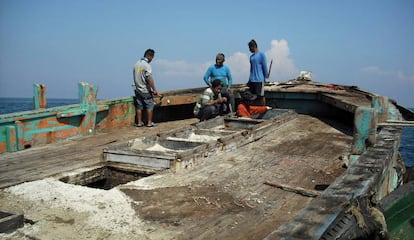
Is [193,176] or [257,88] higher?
[257,88]

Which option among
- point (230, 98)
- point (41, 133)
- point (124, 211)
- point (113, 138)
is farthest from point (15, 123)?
point (230, 98)

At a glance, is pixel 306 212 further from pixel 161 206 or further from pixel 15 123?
pixel 15 123

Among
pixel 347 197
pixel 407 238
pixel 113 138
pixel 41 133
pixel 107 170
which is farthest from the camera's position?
pixel 113 138

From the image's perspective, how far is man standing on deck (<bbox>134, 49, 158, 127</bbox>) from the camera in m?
8.41

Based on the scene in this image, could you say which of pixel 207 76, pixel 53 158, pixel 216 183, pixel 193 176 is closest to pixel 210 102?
pixel 207 76

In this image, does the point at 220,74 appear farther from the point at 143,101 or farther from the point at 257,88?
the point at 143,101

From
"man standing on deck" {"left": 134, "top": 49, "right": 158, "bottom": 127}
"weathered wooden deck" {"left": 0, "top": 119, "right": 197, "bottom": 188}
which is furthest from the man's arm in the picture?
"weathered wooden deck" {"left": 0, "top": 119, "right": 197, "bottom": 188}

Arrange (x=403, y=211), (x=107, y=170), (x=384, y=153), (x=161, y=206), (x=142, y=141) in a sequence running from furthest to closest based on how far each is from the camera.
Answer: (x=142, y=141), (x=107, y=170), (x=384, y=153), (x=161, y=206), (x=403, y=211)

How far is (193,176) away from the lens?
450 centimetres

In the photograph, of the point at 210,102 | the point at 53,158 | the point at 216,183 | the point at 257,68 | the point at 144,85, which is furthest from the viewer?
the point at 257,68

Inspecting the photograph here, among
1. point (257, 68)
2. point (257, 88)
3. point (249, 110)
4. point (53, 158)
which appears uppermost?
point (257, 68)

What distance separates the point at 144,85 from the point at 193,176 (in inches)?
174

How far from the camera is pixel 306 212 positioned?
2.41 m

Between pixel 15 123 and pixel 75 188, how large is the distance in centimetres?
298
